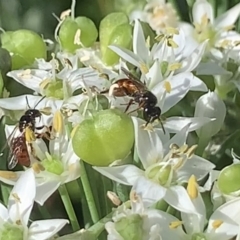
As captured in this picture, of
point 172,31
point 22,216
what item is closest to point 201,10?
point 172,31

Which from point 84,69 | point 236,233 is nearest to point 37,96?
point 84,69

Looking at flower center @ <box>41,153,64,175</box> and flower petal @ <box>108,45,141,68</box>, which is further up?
flower petal @ <box>108,45,141,68</box>

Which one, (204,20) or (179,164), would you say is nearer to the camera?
(179,164)

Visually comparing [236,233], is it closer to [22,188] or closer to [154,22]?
[22,188]

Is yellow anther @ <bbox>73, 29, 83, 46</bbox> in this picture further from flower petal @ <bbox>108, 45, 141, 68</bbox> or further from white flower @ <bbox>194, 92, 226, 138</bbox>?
white flower @ <bbox>194, 92, 226, 138</bbox>

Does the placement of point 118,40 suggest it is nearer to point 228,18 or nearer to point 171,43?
point 171,43

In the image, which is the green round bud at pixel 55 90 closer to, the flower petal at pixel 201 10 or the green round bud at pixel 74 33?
the green round bud at pixel 74 33

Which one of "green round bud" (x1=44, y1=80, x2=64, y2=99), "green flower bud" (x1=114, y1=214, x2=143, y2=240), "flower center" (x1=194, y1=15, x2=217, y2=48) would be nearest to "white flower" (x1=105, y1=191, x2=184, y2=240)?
"green flower bud" (x1=114, y1=214, x2=143, y2=240)
